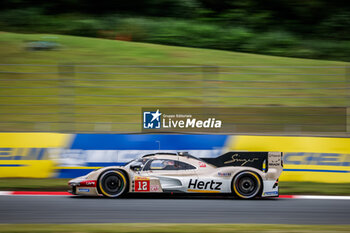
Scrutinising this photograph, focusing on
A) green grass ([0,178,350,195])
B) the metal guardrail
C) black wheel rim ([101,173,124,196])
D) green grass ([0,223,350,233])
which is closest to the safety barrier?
green grass ([0,178,350,195])

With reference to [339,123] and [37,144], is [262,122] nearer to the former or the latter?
[339,123]

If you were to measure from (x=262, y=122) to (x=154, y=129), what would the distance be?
2.38m

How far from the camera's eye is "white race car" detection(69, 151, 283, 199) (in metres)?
8.00

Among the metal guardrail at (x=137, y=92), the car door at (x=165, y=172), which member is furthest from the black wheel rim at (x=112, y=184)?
the metal guardrail at (x=137, y=92)

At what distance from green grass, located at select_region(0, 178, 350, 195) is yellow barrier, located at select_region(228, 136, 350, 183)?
19 cm

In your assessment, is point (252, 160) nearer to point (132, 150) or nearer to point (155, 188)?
point (155, 188)

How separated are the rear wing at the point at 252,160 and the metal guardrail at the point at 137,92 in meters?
2.46

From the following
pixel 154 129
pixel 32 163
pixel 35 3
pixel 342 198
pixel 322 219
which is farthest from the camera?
pixel 35 3

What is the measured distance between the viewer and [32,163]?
9.42 m

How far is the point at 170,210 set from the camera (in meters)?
7.27

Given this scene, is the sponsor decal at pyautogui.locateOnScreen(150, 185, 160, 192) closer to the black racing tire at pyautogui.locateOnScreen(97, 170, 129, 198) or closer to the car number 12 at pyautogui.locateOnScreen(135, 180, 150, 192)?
the car number 12 at pyautogui.locateOnScreen(135, 180, 150, 192)

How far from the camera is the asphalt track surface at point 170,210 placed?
6.63m

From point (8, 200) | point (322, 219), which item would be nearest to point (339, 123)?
point (322, 219)

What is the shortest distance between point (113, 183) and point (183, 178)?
3.81 ft
